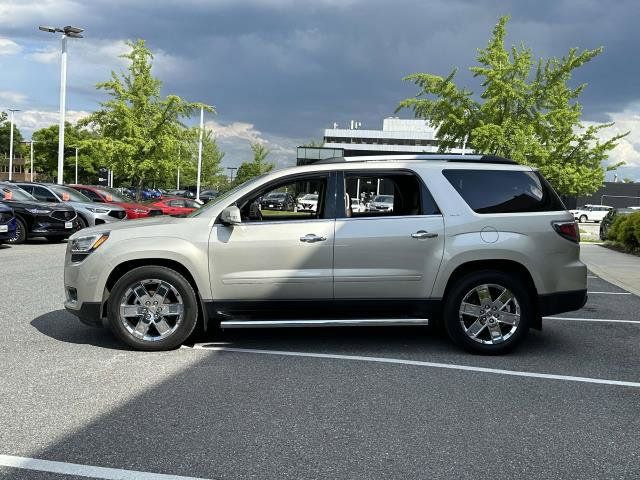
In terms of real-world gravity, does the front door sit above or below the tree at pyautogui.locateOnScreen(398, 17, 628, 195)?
below

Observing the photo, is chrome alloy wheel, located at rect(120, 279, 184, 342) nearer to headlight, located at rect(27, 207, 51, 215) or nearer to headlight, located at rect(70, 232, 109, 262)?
headlight, located at rect(70, 232, 109, 262)

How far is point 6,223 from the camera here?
47.0 ft

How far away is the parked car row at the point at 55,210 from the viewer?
16125 millimetres

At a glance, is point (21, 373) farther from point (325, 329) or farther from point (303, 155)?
point (303, 155)

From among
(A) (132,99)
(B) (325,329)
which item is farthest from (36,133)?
(B) (325,329)

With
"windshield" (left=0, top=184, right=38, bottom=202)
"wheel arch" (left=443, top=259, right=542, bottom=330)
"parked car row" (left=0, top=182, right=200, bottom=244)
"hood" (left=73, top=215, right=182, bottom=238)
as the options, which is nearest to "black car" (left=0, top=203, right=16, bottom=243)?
"parked car row" (left=0, top=182, right=200, bottom=244)

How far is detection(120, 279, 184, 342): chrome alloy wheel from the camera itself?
18.7 feet

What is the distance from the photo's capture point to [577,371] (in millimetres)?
5469

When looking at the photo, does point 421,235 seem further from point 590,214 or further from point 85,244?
point 590,214

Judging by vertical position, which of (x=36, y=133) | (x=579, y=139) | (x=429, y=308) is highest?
(x=36, y=133)

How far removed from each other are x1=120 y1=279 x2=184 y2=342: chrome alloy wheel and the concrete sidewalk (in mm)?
8041

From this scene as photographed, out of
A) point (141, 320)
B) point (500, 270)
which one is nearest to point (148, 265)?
point (141, 320)

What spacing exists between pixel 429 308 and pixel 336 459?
2.57 m

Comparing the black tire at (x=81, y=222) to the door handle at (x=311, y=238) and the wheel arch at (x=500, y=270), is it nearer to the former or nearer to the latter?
the door handle at (x=311, y=238)
